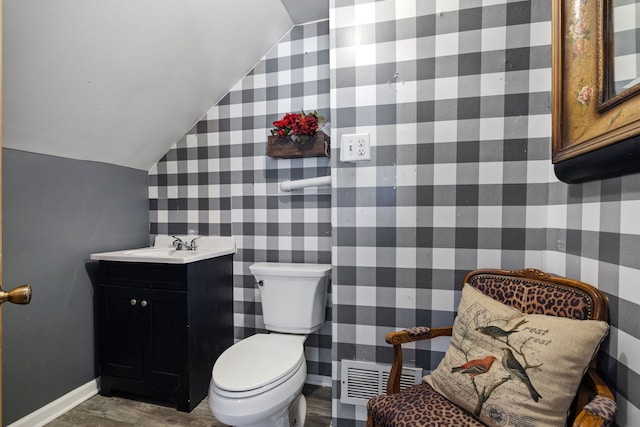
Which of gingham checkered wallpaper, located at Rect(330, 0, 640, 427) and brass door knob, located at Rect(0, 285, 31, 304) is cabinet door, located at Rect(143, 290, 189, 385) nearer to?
gingham checkered wallpaper, located at Rect(330, 0, 640, 427)

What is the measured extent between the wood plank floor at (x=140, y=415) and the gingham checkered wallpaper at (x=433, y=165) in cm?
33

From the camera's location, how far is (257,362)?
1400mm

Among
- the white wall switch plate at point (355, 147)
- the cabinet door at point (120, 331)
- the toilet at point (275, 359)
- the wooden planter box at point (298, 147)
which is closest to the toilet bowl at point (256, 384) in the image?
the toilet at point (275, 359)

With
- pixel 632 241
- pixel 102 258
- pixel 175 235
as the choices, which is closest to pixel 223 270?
pixel 175 235

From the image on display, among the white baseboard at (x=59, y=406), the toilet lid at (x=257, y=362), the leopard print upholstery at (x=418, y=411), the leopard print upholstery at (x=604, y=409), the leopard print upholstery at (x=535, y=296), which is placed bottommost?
the white baseboard at (x=59, y=406)

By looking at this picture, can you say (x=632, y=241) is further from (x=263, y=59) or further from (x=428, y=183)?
(x=263, y=59)

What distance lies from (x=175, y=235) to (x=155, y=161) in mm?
576

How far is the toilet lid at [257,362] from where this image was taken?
1.26 meters

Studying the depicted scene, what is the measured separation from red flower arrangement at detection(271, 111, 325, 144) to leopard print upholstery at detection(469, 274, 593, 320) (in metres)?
1.18

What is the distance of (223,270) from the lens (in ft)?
6.72

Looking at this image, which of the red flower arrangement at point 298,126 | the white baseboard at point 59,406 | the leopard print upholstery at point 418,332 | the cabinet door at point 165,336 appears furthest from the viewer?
the red flower arrangement at point 298,126

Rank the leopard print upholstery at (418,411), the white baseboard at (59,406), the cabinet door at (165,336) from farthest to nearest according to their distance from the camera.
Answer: the cabinet door at (165,336), the white baseboard at (59,406), the leopard print upholstery at (418,411)

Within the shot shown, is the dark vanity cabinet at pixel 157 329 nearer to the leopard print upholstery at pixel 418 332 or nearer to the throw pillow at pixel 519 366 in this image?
the leopard print upholstery at pixel 418 332

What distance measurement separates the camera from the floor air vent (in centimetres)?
141
